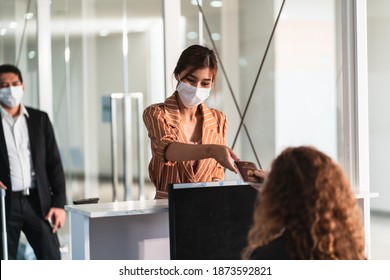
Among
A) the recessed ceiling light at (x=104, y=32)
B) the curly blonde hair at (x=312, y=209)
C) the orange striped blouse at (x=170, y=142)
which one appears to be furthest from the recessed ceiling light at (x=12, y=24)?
the curly blonde hair at (x=312, y=209)

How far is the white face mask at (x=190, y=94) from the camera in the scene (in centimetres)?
344

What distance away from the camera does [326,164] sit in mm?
2082

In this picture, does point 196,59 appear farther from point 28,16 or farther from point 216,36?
point 28,16

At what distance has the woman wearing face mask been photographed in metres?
3.38

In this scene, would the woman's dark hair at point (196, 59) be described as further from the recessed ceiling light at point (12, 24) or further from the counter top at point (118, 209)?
the recessed ceiling light at point (12, 24)

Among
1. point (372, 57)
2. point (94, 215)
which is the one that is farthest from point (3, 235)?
point (372, 57)

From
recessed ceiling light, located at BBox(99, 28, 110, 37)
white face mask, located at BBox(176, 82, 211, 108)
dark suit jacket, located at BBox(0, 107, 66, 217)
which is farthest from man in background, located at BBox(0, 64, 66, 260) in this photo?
recessed ceiling light, located at BBox(99, 28, 110, 37)

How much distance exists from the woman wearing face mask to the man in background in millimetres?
1234

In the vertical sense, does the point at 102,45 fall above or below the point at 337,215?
above

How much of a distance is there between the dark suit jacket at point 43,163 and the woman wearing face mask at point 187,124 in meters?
1.23

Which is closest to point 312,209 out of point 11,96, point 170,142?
point 170,142

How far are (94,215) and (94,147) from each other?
399cm
